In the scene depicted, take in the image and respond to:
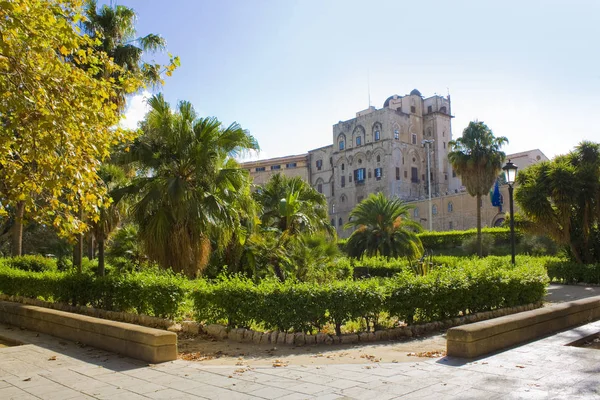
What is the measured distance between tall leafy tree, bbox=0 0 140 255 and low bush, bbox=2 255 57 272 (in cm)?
1415

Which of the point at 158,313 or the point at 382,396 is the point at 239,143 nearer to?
the point at 158,313

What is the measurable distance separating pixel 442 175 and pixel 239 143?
66992 millimetres

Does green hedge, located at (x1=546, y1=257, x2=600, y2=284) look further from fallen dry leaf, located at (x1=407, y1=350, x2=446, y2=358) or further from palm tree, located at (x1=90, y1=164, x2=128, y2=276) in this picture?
palm tree, located at (x1=90, y1=164, x2=128, y2=276)

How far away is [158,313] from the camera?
10844mm

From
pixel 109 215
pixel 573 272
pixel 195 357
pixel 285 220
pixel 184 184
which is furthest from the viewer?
pixel 285 220

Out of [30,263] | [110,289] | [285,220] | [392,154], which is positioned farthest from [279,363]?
[392,154]

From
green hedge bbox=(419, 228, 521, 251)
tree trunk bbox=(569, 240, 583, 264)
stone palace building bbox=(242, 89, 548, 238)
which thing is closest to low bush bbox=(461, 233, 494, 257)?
green hedge bbox=(419, 228, 521, 251)

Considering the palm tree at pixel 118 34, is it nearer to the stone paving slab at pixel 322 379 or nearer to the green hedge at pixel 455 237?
the stone paving slab at pixel 322 379

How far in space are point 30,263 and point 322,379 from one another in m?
20.1

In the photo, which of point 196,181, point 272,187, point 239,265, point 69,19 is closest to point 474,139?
point 272,187

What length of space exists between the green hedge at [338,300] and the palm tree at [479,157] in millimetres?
23068

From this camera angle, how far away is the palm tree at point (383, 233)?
27609 millimetres

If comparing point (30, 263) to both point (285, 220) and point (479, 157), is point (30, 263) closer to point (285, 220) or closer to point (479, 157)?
point (285, 220)

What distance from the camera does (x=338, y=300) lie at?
8633mm
